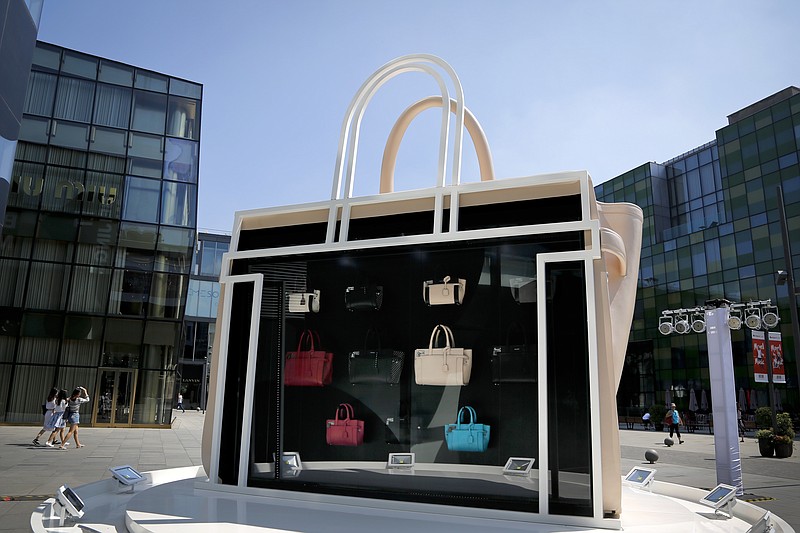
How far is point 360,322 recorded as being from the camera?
638 cm

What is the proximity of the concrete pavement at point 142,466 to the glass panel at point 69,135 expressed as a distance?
645 inches

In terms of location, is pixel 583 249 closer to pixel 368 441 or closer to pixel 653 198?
pixel 368 441

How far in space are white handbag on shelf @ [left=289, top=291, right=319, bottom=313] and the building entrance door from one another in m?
29.4

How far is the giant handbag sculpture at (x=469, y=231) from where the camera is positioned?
504 cm

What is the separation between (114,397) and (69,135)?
15.4 metres

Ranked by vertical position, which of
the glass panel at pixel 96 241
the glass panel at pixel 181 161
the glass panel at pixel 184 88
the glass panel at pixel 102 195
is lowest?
the glass panel at pixel 96 241

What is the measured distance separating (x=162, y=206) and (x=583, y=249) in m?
33.5

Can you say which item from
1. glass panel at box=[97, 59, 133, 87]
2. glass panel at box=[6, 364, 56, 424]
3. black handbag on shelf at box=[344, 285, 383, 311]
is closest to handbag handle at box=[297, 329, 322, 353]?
black handbag on shelf at box=[344, 285, 383, 311]

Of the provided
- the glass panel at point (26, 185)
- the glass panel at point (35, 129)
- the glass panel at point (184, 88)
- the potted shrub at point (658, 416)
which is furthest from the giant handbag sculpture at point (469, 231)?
the potted shrub at point (658, 416)

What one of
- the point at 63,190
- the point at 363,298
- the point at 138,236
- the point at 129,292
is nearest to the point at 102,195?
the point at 63,190

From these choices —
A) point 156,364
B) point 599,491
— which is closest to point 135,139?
point 156,364

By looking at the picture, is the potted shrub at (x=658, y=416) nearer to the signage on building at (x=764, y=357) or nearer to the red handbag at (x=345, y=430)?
the signage on building at (x=764, y=357)

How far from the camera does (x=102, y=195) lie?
33562 millimetres

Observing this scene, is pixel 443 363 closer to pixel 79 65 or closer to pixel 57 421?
pixel 57 421
